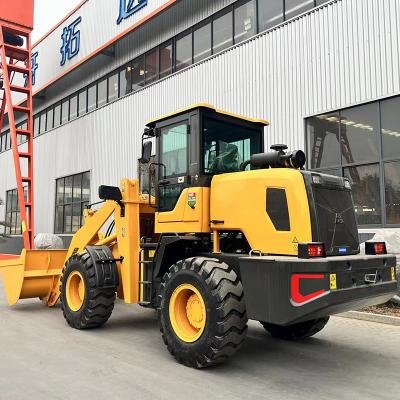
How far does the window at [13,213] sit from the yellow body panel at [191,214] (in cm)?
2299

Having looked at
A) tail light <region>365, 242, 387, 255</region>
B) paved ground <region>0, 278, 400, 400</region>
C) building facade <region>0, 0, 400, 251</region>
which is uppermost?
building facade <region>0, 0, 400, 251</region>

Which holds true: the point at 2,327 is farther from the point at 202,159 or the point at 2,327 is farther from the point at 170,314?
the point at 202,159

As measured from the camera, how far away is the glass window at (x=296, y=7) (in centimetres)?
1159

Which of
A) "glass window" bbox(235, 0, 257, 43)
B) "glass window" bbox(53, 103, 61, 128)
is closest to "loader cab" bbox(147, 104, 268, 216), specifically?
"glass window" bbox(235, 0, 257, 43)

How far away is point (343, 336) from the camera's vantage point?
22.2ft

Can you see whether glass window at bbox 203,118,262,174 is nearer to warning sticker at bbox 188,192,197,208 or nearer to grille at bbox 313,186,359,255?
warning sticker at bbox 188,192,197,208

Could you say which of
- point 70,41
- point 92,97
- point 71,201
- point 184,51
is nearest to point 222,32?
point 184,51

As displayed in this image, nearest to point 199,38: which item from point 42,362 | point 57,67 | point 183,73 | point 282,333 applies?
point 183,73

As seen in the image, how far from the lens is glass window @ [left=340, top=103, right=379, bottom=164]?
10242mm

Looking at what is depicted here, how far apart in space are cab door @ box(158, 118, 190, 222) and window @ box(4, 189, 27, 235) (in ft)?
74.4

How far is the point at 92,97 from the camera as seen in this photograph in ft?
67.3

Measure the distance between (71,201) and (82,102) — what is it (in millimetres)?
4635

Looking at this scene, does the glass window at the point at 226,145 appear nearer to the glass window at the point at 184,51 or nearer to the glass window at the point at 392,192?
the glass window at the point at 392,192

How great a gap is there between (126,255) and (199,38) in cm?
1023
